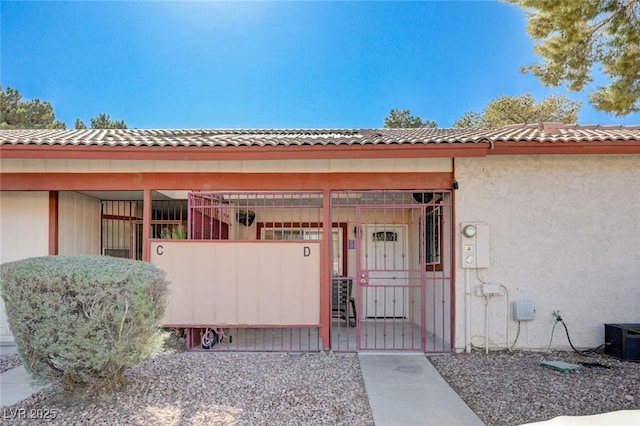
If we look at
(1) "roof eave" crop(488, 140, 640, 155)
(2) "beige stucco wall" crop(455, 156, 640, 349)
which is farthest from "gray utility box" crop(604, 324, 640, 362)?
(1) "roof eave" crop(488, 140, 640, 155)

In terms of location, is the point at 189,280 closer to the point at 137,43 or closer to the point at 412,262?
the point at 412,262

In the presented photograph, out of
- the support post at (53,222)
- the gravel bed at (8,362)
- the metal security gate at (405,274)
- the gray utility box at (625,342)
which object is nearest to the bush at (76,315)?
the gravel bed at (8,362)

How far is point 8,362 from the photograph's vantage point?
737 cm

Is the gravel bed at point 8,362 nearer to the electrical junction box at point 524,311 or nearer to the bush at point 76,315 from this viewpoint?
the bush at point 76,315

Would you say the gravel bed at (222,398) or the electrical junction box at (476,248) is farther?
the electrical junction box at (476,248)

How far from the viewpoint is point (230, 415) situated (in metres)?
5.07

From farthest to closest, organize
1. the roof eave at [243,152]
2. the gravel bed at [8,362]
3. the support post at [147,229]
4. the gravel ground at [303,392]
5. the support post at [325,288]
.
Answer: the support post at [147,229] → the support post at [325,288] → the roof eave at [243,152] → the gravel bed at [8,362] → the gravel ground at [303,392]

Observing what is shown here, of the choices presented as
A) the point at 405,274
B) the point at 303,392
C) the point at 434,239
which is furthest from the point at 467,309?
the point at 405,274

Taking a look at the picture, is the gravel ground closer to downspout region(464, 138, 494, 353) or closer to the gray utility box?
the gray utility box

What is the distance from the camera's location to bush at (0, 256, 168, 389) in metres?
4.86

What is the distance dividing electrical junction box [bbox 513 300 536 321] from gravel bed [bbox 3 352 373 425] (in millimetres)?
2797

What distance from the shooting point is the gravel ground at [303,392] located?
5.02m

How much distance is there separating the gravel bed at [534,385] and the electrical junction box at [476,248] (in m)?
1.45

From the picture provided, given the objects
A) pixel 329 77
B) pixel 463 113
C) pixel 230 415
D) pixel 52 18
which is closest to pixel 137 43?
pixel 52 18
